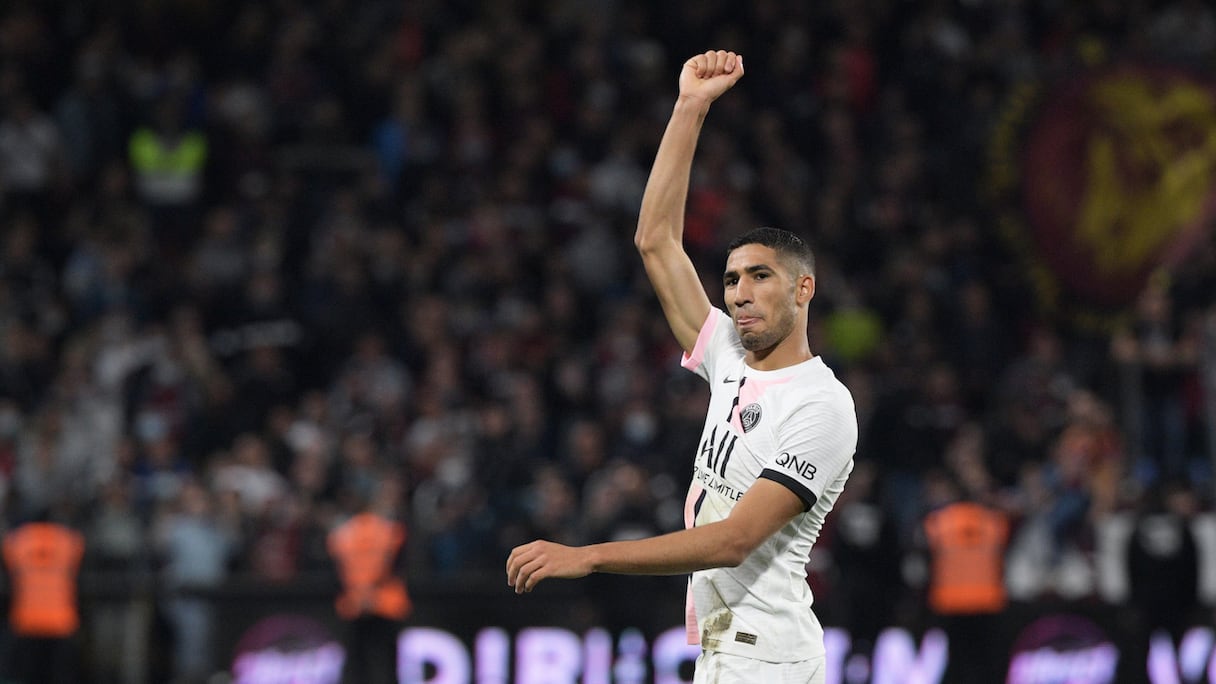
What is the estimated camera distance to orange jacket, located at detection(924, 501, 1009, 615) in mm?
13156

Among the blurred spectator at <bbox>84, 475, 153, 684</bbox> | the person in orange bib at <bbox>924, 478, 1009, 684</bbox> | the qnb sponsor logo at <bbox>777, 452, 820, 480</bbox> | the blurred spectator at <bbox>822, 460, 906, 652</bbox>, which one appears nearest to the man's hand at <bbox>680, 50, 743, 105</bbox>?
the qnb sponsor logo at <bbox>777, 452, 820, 480</bbox>

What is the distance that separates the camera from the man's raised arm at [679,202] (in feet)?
17.5

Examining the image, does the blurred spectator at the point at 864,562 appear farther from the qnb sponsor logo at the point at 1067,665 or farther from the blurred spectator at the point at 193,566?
the blurred spectator at the point at 193,566

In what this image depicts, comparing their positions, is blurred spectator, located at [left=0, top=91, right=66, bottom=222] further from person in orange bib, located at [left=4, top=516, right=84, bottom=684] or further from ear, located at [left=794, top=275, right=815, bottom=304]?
ear, located at [left=794, top=275, right=815, bottom=304]

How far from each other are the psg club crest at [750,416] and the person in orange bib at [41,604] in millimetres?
8922

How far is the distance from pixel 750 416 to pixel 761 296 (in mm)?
334

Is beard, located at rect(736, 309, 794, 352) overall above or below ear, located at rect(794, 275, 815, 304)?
below

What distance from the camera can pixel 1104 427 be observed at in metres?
14.9

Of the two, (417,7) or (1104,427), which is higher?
(417,7)

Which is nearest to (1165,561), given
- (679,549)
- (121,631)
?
(121,631)

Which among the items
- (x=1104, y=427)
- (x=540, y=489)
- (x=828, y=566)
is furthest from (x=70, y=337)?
(x=1104, y=427)

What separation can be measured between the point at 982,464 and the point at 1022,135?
3.11 metres

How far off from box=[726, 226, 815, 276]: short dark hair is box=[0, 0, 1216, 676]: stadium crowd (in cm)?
811

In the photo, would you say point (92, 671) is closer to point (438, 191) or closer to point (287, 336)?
point (287, 336)
